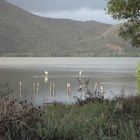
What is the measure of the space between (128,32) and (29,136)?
1321 cm

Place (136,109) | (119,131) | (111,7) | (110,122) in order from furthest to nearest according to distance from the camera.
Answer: (111,7)
(136,109)
(110,122)
(119,131)

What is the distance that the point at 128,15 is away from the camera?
69.9 feet

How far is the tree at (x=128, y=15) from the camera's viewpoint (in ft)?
68.1

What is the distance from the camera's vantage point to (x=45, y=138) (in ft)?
32.3

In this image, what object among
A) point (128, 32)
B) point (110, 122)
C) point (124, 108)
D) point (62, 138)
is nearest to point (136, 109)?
point (124, 108)

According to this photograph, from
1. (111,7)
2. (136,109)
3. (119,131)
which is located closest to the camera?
(119,131)

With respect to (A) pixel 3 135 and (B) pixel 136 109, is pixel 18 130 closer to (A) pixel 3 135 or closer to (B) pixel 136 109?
(A) pixel 3 135

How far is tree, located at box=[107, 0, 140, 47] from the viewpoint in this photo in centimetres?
2075

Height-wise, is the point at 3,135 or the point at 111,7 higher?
the point at 111,7

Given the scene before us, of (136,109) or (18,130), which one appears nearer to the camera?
(18,130)

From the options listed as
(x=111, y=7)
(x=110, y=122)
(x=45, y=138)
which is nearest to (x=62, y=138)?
(x=45, y=138)

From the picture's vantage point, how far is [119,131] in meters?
10.7

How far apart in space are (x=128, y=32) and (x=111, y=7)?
1536 mm

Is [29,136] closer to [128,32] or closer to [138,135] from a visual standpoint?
[138,135]
